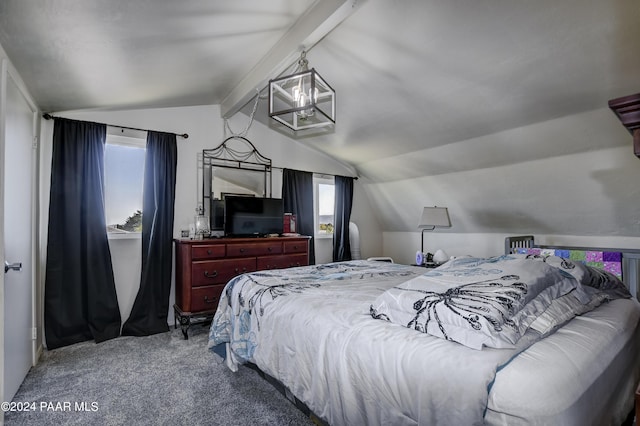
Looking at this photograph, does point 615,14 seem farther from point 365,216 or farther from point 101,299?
point 101,299

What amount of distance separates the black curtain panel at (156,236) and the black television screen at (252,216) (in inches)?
25.1

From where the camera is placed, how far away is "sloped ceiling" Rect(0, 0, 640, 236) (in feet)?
5.84

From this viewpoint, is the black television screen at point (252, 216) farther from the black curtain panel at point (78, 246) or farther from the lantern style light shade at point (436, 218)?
the lantern style light shade at point (436, 218)

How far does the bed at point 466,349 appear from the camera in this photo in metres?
0.85

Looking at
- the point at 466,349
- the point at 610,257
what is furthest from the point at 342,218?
the point at 466,349

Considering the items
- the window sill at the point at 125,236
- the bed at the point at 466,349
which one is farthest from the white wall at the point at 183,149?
the bed at the point at 466,349

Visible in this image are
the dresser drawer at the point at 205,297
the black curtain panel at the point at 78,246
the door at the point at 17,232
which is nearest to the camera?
the door at the point at 17,232

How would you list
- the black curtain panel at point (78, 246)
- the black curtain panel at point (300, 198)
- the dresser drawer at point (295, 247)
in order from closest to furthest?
the black curtain panel at point (78, 246)
the dresser drawer at point (295, 247)
the black curtain panel at point (300, 198)

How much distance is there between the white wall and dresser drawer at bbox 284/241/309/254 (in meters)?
0.91

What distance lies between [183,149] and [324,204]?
87.8 inches

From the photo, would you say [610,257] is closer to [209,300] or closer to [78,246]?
[209,300]

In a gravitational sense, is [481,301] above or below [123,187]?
below

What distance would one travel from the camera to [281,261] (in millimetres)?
3648

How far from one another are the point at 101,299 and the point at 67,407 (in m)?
1.31
